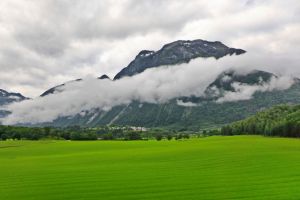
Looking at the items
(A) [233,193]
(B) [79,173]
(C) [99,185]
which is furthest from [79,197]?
(B) [79,173]

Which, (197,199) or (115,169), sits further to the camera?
(115,169)

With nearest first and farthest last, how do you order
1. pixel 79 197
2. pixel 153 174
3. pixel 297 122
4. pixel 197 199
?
pixel 197 199
pixel 79 197
pixel 153 174
pixel 297 122

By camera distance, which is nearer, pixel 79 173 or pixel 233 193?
pixel 233 193

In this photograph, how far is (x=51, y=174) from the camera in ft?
172

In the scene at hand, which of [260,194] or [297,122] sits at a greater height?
[297,122]

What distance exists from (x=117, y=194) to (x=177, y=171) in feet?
51.8

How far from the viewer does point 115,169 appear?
55719mm

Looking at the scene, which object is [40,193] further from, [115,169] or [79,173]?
[115,169]

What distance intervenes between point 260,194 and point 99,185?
16052mm

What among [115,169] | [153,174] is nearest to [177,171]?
[153,174]

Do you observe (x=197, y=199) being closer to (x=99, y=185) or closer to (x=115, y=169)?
(x=99, y=185)

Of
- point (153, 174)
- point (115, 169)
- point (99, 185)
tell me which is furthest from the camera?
point (115, 169)

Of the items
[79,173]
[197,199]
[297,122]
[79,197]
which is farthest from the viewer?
[297,122]

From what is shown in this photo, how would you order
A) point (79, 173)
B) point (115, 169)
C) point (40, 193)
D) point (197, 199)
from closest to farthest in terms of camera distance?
point (197, 199) → point (40, 193) → point (79, 173) → point (115, 169)
